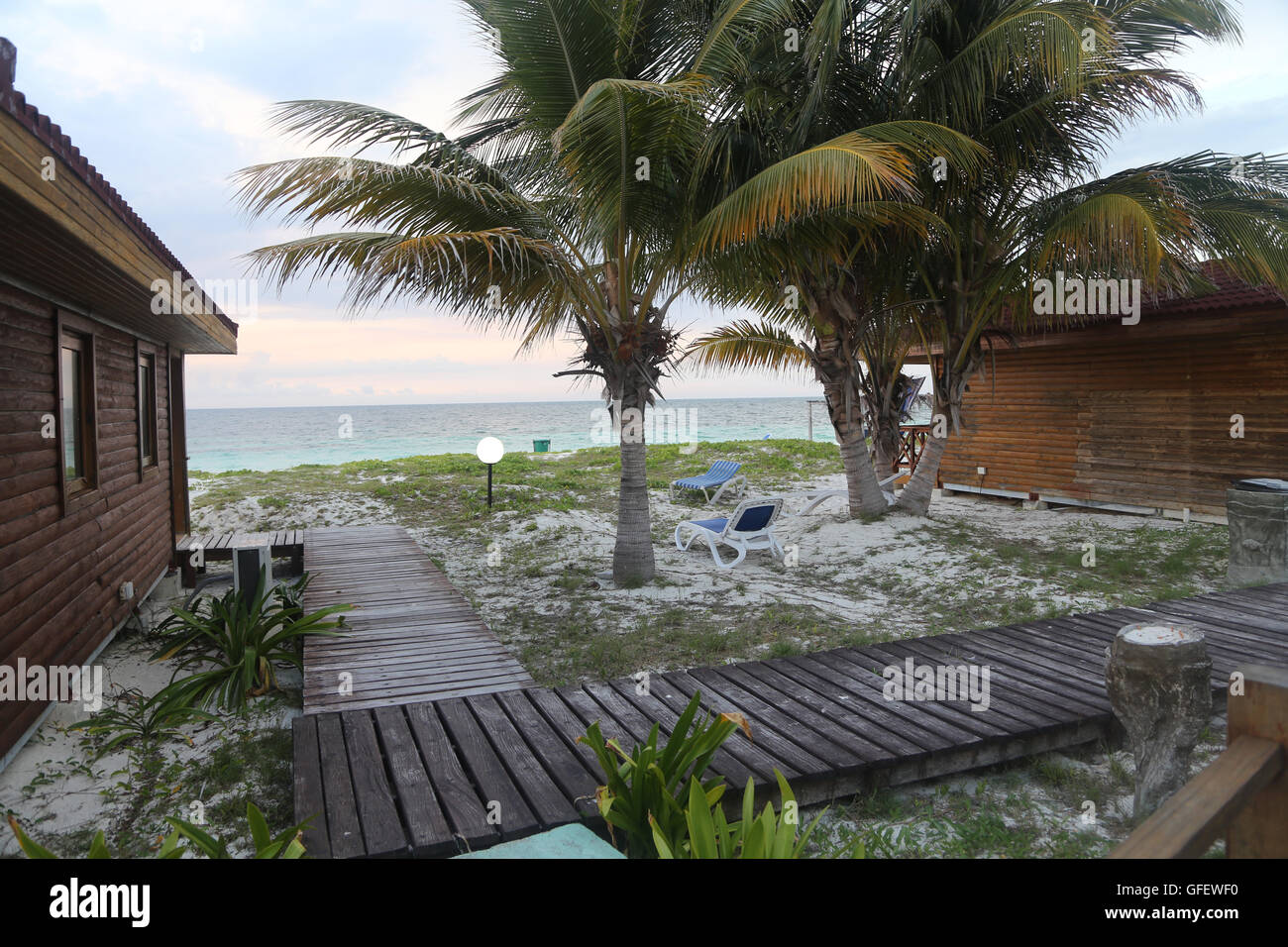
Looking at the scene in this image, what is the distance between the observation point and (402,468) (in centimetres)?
1936

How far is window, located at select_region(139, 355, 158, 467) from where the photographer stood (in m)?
8.19

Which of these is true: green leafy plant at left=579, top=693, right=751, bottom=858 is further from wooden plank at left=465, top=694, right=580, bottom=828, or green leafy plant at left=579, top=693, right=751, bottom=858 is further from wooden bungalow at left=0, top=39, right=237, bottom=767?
wooden bungalow at left=0, top=39, right=237, bottom=767

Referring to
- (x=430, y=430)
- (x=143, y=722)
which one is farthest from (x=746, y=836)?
(x=430, y=430)

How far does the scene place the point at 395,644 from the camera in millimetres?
5516

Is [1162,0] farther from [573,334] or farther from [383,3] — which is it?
[383,3]

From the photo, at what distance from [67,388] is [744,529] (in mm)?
6927

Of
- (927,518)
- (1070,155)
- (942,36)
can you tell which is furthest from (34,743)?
(1070,155)

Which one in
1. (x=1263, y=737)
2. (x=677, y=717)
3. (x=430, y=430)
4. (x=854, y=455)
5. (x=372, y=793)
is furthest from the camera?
(x=430, y=430)

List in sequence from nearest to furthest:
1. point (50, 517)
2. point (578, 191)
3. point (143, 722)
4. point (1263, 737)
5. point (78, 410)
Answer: point (1263, 737), point (143, 722), point (50, 517), point (78, 410), point (578, 191)

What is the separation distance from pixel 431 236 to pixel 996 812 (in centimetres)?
542

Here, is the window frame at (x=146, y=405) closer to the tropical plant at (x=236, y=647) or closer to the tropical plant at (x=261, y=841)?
the tropical plant at (x=236, y=647)

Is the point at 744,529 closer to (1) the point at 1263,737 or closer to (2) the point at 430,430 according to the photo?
(1) the point at 1263,737

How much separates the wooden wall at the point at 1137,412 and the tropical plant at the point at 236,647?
11.2m
